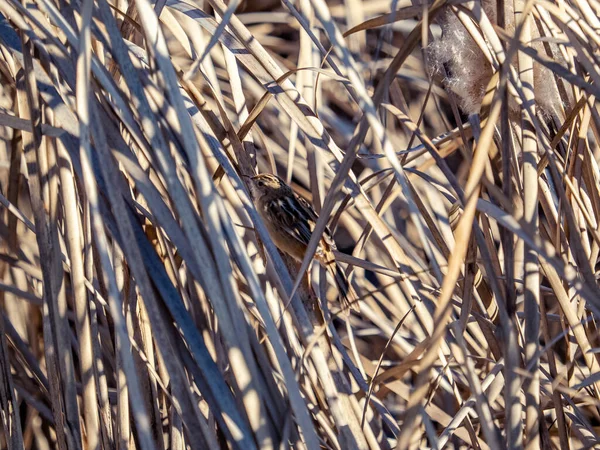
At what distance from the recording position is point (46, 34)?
1.27 meters

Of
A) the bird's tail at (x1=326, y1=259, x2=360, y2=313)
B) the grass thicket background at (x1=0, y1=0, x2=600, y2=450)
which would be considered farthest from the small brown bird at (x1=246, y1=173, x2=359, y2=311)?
the grass thicket background at (x1=0, y1=0, x2=600, y2=450)

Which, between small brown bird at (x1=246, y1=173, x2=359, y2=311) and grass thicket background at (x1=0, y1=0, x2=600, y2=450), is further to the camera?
small brown bird at (x1=246, y1=173, x2=359, y2=311)

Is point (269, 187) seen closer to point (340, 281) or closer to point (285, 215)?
point (285, 215)

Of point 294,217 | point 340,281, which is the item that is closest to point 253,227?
point 340,281

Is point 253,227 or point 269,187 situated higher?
point 269,187

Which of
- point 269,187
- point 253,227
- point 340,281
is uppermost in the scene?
point 269,187

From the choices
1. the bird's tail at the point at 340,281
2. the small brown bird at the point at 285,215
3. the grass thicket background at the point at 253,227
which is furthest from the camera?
the small brown bird at the point at 285,215

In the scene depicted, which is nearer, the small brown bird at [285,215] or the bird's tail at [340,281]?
the bird's tail at [340,281]

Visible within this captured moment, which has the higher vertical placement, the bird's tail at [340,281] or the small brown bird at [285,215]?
the small brown bird at [285,215]

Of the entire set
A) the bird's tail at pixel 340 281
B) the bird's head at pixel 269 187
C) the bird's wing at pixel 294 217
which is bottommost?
the bird's tail at pixel 340 281

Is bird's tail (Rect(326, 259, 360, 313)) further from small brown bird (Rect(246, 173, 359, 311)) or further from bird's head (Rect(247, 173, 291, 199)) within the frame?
bird's head (Rect(247, 173, 291, 199))

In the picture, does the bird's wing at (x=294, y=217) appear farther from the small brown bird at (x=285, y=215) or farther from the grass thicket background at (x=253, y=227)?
the grass thicket background at (x=253, y=227)

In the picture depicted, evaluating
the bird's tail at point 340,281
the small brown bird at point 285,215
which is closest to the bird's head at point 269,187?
the small brown bird at point 285,215

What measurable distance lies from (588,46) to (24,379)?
194 centimetres
